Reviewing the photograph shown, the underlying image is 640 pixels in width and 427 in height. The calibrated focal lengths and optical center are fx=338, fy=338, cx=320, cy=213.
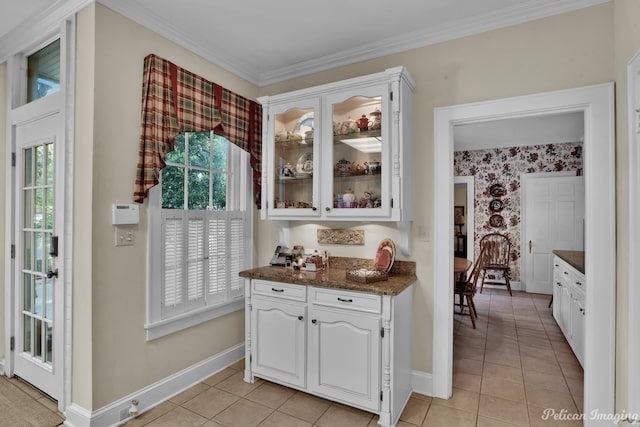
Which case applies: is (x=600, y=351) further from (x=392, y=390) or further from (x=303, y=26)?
(x=303, y=26)

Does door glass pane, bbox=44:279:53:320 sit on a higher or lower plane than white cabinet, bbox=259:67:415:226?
lower

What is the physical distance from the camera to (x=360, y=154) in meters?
2.51

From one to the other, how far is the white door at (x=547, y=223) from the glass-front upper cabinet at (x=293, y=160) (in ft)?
15.3

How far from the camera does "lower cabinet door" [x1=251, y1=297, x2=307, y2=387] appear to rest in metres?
2.40

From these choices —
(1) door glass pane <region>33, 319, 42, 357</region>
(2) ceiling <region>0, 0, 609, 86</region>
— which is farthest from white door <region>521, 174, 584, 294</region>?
(1) door glass pane <region>33, 319, 42, 357</region>

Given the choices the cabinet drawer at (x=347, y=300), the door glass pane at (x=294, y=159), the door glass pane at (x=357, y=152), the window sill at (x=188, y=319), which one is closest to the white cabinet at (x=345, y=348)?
the cabinet drawer at (x=347, y=300)

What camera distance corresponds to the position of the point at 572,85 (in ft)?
6.95

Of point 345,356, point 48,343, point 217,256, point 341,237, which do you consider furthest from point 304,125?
point 48,343

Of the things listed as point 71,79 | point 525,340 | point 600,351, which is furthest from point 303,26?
point 525,340

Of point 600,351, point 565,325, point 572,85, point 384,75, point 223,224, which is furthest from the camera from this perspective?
point 565,325

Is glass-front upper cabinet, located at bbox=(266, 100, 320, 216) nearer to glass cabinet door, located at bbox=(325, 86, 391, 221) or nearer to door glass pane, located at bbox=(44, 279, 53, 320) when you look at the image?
glass cabinet door, located at bbox=(325, 86, 391, 221)

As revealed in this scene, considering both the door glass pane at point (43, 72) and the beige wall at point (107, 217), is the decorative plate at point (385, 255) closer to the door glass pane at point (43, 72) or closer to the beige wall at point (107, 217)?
the beige wall at point (107, 217)

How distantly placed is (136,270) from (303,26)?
6.72 feet

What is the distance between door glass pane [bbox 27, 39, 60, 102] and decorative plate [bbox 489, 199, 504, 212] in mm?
6176
